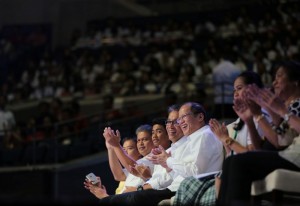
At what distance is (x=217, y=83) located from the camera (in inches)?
417

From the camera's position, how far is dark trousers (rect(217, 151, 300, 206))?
473 centimetres

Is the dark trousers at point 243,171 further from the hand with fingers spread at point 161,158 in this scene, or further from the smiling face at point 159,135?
the smiling face at point 159,135

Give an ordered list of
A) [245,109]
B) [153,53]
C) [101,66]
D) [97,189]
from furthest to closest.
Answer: [101,66], [153,53], [97,189], [245,109]

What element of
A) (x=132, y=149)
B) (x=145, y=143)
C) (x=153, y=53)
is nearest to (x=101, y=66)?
(x=153, y=53)

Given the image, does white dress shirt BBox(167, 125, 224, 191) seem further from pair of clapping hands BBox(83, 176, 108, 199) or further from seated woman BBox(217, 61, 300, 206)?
pair of clapping hands BBox(83, 176, 108, 199)

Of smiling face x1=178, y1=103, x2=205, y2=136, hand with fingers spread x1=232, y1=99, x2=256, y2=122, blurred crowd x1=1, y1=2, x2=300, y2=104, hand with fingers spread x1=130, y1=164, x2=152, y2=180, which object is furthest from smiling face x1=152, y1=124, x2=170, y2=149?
blurred crowd x1=1, y1=2, x2=300, y2=104

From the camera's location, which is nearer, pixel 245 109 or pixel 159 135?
pixel 245 109

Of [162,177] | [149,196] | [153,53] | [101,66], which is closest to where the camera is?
[149,196]

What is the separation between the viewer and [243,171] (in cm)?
477

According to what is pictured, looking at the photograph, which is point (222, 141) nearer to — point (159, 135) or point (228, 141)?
point (228, 141)

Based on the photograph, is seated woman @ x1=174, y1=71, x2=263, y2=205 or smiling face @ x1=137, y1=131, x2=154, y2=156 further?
smiling face @ x1=137, y1=131, x2=154, y2=156

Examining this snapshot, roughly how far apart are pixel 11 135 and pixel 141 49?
4152 millimetres

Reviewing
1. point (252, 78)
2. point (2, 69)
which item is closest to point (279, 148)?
point (252, 78)

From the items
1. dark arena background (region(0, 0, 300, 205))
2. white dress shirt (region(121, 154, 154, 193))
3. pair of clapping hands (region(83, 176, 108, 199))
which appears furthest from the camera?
dark arena background (region(0, 0, 300, 205))
